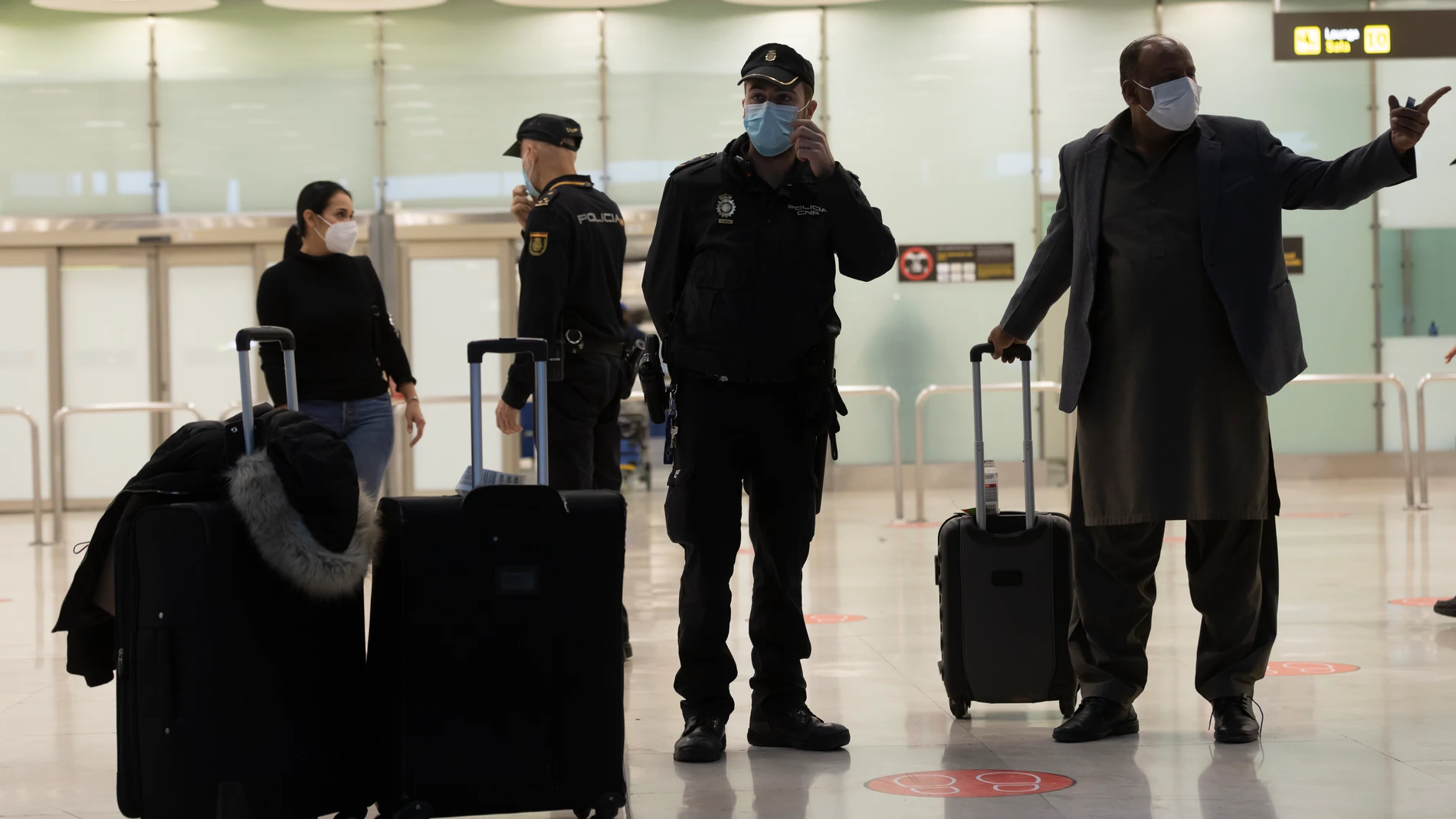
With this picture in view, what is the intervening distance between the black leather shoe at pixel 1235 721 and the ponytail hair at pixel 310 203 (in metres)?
3.20

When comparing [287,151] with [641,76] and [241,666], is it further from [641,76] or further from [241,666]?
[241,666]

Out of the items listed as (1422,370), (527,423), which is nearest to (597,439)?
(527,423)

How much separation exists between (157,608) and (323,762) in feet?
1.44

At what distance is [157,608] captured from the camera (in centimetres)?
269

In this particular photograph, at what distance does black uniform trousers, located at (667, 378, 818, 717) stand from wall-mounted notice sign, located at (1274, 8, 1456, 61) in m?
7.53

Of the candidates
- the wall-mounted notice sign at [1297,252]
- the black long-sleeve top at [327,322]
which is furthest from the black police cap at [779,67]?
the wall-mounted notice sign at [1297,252]

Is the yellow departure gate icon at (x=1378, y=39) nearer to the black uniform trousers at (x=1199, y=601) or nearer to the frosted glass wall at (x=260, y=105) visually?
the black uniform trousers at (x=1199, y=601)

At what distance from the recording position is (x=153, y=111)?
13.7 meters

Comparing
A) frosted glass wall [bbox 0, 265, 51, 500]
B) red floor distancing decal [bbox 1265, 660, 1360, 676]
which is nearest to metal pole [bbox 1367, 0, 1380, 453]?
red floor distancing decal [bbox 1265, 660, 1360, 676]

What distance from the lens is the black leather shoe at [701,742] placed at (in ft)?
11.4

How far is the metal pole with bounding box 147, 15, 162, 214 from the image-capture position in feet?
44.8

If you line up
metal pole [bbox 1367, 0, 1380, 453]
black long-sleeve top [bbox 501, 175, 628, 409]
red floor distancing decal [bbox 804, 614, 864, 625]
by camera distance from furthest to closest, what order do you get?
metal pole [bbox 1367, 0, 1380, 453] < red floor distancing decal [bbox 804, 614, 864, 625] < black long-sleeve top [bbox 501, 175, 628, 409]

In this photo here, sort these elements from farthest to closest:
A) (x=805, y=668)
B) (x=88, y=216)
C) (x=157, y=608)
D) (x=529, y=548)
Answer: (x=88, y=216) → (x=805, y=668) → (x=529, y=548) → (x=157, y=608)

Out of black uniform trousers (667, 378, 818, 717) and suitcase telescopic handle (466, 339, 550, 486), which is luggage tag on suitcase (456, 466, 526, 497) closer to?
suitcase telescopic handle (466, 339, 550, 486)
